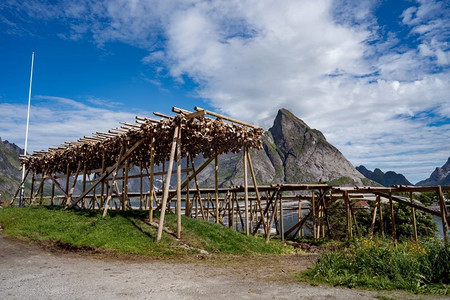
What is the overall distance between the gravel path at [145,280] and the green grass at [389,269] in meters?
0.62

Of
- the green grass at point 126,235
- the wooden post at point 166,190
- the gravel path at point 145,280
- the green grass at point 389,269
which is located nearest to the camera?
the gravel path at point 145,280

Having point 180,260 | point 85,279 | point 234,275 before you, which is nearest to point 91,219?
point 180,260

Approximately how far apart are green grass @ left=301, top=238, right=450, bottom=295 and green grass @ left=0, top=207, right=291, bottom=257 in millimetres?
4079

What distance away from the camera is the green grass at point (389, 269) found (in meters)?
6.98

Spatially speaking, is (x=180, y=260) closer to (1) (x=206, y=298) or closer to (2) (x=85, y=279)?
(2) (x=85, y=279)

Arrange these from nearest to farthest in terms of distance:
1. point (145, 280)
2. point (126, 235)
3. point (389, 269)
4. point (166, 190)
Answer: point (145, 280) → point (389, 269) → point (166, 190) → point (126, 235)

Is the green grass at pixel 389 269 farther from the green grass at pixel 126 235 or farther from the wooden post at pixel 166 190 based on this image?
the wooden post at pixel 166 190

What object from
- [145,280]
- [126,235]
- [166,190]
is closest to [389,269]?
[145,280]

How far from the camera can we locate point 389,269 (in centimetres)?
771

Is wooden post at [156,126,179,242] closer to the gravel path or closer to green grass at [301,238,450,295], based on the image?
the gravel path

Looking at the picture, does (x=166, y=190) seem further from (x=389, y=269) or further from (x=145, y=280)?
(x=389, y=269)

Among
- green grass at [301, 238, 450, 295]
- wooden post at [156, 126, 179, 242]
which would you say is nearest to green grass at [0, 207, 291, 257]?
wooden post at [156, 126, 179, 242]

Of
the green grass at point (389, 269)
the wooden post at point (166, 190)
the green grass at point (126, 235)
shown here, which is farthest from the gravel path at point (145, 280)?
the wooden post at point (166, 190)

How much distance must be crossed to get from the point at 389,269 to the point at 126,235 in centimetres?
841
